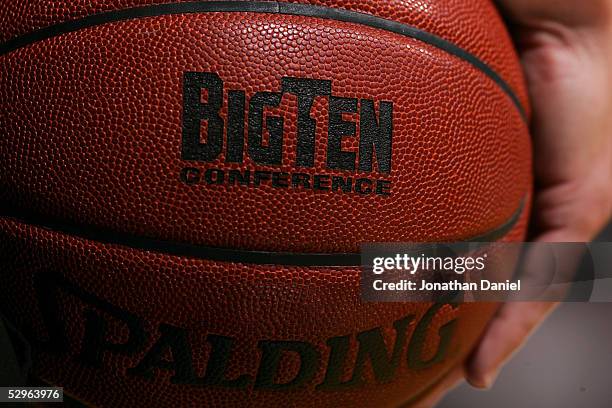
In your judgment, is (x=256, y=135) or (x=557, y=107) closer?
(x=256, y=135)

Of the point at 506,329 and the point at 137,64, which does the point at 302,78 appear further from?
the point at 506,329

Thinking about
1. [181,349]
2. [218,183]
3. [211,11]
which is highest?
[211,11]

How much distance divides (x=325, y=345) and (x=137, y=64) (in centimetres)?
32

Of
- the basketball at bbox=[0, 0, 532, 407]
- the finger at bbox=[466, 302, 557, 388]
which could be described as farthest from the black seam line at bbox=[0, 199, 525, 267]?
the finger at bbox=[466, 302, 557, 388]

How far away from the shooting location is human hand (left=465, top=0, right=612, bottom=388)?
80 centimetres

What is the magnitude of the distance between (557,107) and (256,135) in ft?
1.53

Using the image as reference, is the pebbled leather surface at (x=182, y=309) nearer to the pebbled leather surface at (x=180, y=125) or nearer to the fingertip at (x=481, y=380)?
the pebbled leather surface at (x=180, y=125)

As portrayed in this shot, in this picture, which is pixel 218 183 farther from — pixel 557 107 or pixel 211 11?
pixel 557 107

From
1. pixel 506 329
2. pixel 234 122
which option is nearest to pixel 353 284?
pixel 234 122

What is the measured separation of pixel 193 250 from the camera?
Result: 554 millimetres

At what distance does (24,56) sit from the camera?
22.5 inches

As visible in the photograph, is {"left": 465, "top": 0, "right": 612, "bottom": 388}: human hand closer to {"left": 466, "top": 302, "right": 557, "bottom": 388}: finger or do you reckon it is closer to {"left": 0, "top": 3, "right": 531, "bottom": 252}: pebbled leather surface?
{"left": 466, "top": 302, "right": 557, "bottom": 388}: finger

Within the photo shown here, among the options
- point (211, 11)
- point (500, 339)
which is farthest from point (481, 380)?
point (211, 11)

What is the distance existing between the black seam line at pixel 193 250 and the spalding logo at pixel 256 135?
62mm
